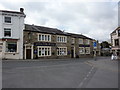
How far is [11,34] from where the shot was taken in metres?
25.5

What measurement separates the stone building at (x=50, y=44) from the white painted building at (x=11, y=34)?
4.15 feet

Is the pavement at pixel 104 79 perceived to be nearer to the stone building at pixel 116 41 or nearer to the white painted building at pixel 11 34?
the white painted building at pixel 11 34

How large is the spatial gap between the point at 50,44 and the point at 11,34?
8.76 metres

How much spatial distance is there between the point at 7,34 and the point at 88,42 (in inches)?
965

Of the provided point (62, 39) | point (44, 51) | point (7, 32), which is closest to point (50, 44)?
point (44, 51)

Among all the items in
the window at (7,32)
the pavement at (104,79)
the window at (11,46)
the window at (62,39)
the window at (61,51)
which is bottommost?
the pavement at (104,79)

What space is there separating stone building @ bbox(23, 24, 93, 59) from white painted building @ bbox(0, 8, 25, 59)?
1.26m

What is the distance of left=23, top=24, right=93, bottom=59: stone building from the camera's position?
27.2 m

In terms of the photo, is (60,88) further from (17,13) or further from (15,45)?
(17,13)

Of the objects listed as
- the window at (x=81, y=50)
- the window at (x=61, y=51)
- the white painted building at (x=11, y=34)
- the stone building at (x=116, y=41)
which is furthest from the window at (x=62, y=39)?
the stone building at (x=116, y=41)

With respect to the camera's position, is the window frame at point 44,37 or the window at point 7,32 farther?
the window frame at point 44,37

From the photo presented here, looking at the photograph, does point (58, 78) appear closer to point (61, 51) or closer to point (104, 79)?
point (104, 79)

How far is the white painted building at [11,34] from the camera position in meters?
24.8

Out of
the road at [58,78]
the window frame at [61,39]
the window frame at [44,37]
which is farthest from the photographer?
the window frame at [61,39]
